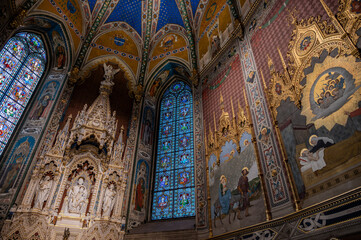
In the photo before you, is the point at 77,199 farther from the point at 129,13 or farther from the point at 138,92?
the point at 129,13

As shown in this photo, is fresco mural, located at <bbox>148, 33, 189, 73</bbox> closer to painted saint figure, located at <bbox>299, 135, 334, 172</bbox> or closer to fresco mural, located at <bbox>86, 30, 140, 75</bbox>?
fresco mural, located at <bbox>86, 30, 140, 75</bbox>

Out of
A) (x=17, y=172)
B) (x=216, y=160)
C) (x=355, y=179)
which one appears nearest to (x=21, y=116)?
(x=17, y=172)

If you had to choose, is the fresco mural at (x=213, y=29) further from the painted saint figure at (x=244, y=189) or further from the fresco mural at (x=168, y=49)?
the painted saint figure at (x=244, y=189)

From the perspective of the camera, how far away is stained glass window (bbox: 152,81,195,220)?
11078mm

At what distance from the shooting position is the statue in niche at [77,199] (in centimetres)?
1003

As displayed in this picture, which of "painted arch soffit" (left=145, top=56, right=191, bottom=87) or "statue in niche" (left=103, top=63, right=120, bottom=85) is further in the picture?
"painted arch soffit" (left=145, top=56, right=191, bottom=87)

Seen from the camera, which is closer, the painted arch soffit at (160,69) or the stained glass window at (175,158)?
the stained glass window at (175,158)

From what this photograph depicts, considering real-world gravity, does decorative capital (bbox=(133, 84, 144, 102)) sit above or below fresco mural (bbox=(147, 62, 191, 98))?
below

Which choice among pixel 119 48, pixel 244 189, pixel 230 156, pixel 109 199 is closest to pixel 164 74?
pixel 119 48

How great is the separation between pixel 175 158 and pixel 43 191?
5.76 metres

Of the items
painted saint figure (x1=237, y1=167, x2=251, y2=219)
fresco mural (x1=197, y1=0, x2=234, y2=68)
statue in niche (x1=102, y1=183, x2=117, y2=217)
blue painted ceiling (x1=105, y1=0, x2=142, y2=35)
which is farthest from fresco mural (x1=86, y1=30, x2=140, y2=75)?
painted saint figure (x1=237, y1=167, x2=251, y2=219)

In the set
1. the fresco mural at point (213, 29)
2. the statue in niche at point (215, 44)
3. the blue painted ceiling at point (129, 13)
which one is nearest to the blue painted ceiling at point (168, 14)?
the blue painted ceiling at point (129, 13)

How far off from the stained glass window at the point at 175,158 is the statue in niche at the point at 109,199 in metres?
1.89

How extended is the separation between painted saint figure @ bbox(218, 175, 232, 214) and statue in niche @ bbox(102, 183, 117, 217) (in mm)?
4783
